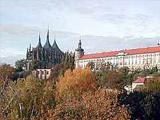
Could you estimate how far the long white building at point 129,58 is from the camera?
78.9 meters

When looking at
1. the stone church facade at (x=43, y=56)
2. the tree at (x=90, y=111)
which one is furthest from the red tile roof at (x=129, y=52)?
the tree at (x=90, y=111)

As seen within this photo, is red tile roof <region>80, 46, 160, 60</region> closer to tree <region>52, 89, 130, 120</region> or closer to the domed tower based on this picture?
the domed tower

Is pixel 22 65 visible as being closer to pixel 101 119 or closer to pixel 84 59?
pixel 84 59

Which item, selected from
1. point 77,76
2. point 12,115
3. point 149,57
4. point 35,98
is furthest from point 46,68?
point 12,115

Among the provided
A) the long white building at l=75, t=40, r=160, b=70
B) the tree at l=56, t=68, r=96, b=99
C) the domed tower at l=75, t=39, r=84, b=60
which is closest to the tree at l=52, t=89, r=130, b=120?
the tree at l=56, t=68, r=96, b=99

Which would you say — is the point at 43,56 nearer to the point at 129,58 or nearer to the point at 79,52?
the point at 79,52

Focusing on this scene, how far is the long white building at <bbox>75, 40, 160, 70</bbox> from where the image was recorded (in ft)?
259

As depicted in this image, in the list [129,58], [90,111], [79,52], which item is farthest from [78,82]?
[79,52]

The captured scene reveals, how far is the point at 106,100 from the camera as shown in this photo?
1889 centimetres

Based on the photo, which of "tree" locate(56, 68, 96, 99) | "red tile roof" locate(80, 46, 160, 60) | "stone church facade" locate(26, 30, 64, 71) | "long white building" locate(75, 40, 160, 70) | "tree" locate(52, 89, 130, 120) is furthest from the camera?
"stone church facade" locate(26, 30, 64, 71)

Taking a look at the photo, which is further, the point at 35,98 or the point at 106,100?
the point at 35,98

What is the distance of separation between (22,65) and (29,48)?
20.9 ft

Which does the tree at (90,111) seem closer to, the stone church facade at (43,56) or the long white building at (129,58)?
the long white building at (129,58)

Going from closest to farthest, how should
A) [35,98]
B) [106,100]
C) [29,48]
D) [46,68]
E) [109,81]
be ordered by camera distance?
[106,100] < [35,98] < [109,81] < [46,68] < [29,48]
